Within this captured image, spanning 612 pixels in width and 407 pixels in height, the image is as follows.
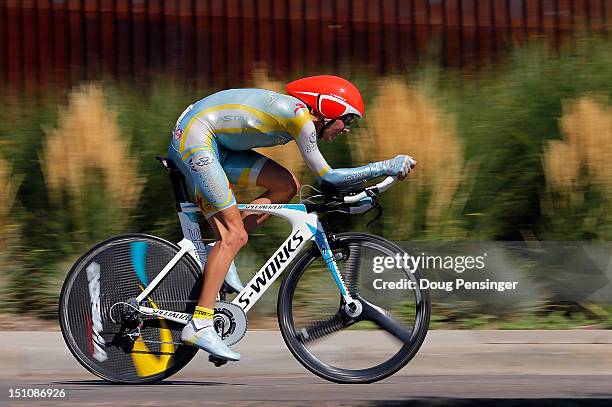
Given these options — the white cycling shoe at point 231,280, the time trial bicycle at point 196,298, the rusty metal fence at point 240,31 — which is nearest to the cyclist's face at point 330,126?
the time trial bicycle at point 196,298

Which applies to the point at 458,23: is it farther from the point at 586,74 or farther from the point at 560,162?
the point at 560,162

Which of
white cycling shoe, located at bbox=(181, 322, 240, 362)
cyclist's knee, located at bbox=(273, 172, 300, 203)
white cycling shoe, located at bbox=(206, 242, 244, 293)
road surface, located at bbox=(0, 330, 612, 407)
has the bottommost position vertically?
road surface, located at bbox=(0, 330, 612, 407)

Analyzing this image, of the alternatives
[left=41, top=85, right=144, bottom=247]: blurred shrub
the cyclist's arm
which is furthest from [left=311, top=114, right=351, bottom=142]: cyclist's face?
[left=41, top=85, right=144, bottom=247]: blurred shrub

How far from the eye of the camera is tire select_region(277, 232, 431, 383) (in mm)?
6645

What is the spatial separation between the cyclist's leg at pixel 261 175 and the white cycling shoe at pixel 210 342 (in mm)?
612

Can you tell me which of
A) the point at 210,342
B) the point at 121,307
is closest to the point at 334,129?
the point at 210,342

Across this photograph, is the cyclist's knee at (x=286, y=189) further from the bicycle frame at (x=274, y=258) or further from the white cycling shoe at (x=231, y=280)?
the white cycling shoe at (x=231, y=280)

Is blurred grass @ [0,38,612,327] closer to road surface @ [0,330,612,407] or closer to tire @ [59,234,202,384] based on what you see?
Answer: road surface @ [0,330,612,407]

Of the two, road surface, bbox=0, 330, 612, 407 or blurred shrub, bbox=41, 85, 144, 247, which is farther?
blurred shrub, bbox=41, 85, 144, 247

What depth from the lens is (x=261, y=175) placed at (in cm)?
668

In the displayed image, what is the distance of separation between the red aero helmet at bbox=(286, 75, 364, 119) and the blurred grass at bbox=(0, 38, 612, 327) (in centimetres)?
251

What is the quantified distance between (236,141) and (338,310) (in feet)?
3.41

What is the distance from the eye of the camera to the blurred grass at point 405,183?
30.3ft
